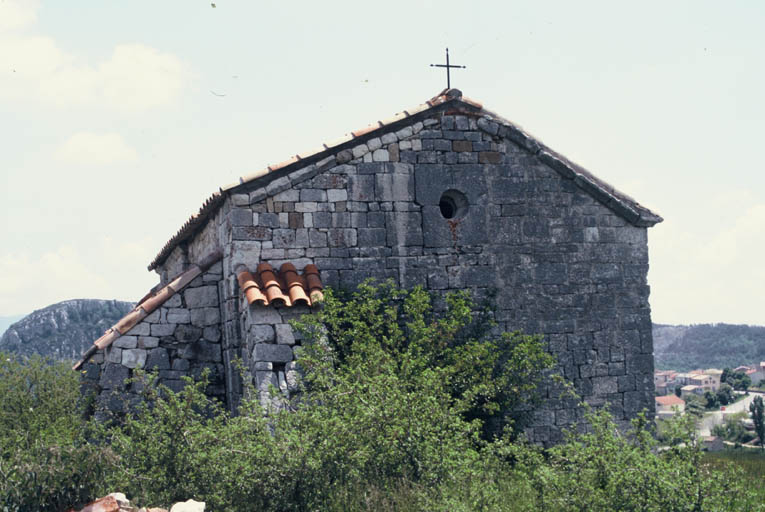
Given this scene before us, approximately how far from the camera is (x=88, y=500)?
627 centimetres

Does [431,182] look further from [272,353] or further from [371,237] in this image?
[272,353]

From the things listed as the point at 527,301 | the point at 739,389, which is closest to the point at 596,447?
the point at 527,301

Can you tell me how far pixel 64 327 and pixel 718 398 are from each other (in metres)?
44.6

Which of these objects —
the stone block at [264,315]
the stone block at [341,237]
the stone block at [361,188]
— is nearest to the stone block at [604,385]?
the stone block at [341,237]

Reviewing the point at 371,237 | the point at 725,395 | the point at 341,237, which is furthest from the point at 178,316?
the point at 725,395

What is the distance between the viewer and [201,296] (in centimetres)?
962

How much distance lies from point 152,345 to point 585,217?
5.78 meters

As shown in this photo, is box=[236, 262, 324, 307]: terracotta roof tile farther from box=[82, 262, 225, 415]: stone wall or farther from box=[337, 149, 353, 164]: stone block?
box=[337, 149, 353, 164]: stone block

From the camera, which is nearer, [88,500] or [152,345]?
[88,500]

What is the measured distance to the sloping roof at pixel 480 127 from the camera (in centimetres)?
901

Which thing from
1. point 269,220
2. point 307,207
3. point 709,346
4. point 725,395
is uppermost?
point 307,207

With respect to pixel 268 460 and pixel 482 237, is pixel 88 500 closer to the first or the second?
pixel 268 460

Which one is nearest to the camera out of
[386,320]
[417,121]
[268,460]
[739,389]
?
[268,460]

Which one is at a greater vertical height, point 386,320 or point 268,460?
point 386,320
